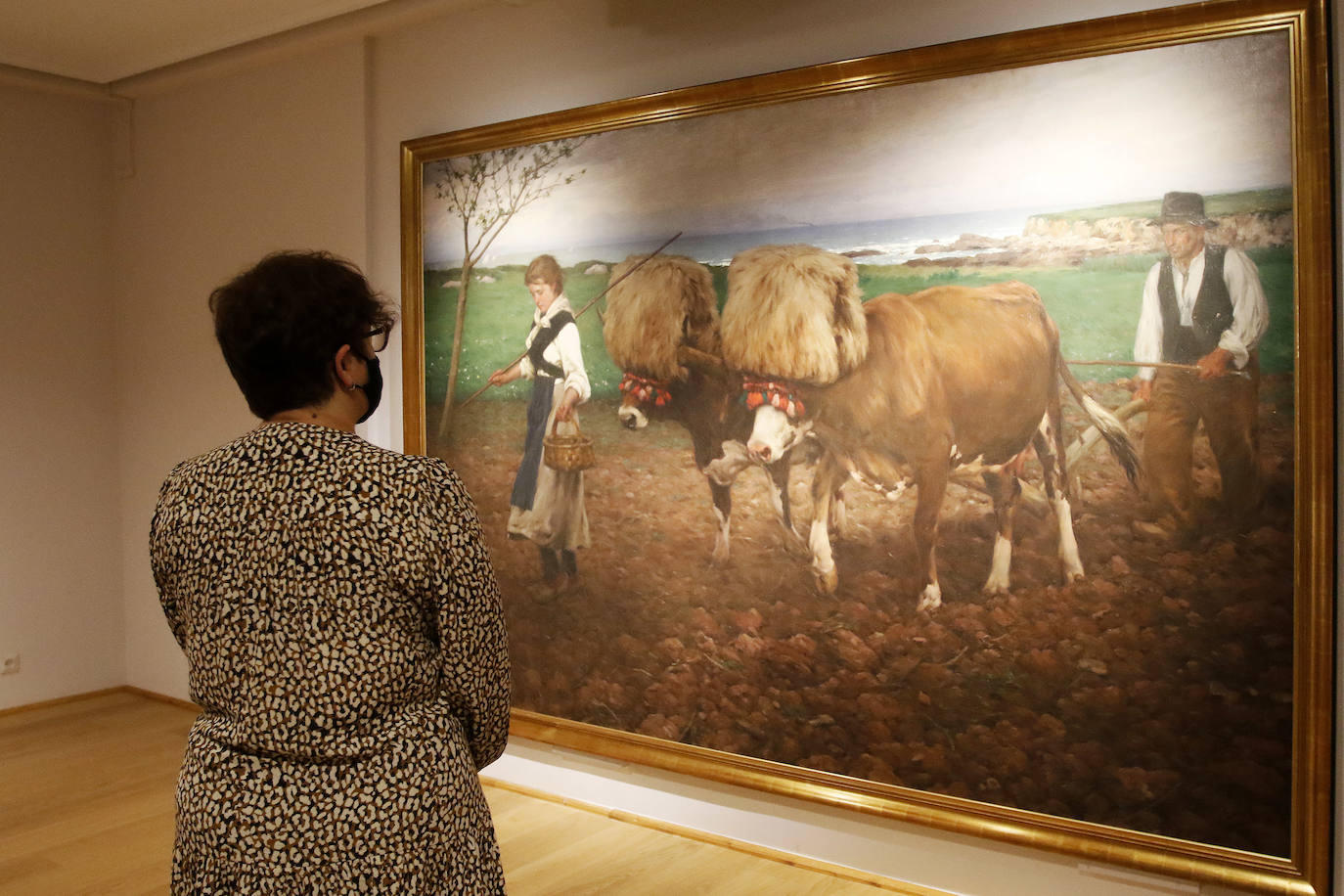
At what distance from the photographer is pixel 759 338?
3250 mm

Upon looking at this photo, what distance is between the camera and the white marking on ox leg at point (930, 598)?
9.75 ft

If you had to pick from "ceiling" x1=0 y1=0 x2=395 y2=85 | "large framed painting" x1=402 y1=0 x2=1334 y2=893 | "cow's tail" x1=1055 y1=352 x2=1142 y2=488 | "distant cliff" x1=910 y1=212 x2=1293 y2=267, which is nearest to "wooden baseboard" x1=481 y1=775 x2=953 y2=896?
"large framed painting" x1=402 y1=0 x2=1334 y2=893

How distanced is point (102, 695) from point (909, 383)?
4.46 m

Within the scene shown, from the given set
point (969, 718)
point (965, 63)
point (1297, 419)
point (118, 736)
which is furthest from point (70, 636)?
point (1297, 419)

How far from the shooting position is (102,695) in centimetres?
538

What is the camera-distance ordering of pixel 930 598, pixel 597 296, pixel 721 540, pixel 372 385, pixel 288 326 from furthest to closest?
pixel 597 296 < pixel 721 540 < pixel 930 598 < pixel 372 385 < pixel 288 326

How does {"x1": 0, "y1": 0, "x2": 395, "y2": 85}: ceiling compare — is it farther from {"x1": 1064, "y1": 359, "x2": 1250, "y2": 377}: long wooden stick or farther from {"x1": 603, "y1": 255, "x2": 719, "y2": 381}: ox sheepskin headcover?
{"x1": 1064, "y1": 359, "x2": 1250, "y2": 377}: long wooden stick

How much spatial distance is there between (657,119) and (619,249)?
43 cm

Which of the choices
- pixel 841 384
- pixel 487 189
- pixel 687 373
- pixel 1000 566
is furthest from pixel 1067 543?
pixel 487 189

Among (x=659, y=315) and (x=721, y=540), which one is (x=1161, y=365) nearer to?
(x=721, y=540)

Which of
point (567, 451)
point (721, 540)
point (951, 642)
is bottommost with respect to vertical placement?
point (951, 642)

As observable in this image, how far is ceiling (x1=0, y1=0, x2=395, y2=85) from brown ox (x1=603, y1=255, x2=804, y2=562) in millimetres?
1599

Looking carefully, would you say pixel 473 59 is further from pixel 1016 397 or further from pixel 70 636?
pixel 70 636

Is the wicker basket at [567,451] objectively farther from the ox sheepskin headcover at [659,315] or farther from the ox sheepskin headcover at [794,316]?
the ox sheepskin headcover at [794,316]
